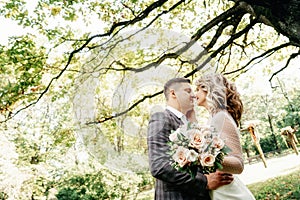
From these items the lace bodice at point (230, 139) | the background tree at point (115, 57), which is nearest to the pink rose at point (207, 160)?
the lace bodice at point (230, 139)

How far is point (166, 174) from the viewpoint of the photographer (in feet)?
6.37

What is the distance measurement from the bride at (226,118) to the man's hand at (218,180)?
0.03 m

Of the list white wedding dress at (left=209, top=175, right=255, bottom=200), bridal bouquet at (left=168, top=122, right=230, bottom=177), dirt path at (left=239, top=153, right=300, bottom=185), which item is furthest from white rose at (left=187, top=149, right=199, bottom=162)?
dirt path at (left=239, top=153, right=300, bottom=185)

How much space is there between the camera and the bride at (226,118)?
1961 mm

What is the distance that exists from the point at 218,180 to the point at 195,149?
232mm

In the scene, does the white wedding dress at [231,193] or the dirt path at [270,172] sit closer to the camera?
the white wedding dress at [231,193]

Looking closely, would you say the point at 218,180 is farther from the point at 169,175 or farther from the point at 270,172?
the point at 270,172

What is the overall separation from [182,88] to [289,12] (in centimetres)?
285

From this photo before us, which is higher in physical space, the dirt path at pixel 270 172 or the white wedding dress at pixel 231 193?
the dirt path at pixel 270 172

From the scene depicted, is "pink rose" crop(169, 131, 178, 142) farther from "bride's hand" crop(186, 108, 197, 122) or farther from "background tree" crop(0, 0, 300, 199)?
"background tree" crop(0, 0, 300, 199)

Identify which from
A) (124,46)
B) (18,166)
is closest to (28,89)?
(124,46)

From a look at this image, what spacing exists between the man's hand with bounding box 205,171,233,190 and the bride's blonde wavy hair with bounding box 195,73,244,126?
388mm

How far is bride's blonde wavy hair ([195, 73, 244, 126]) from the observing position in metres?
2.12

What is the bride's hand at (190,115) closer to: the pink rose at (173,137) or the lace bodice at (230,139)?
the lace bodice at (230,139)
